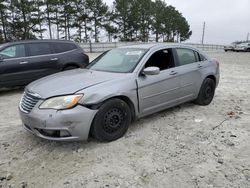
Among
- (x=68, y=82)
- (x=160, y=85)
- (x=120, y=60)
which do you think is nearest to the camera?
(x=68, y=82)

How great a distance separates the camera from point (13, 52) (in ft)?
23.7

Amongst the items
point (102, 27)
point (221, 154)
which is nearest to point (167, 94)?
point (221, 154)

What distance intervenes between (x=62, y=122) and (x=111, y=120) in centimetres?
76

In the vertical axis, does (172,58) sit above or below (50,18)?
below

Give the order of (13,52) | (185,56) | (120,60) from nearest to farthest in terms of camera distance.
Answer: (120,60) < (185,56) < (13,52)

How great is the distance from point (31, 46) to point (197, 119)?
206 inches

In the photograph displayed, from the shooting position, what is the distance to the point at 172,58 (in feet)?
16.4

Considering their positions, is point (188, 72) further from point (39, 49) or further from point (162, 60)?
point (39, 49)

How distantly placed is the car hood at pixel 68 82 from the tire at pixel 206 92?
2.26 meters

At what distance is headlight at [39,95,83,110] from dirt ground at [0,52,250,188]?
27.3 inches

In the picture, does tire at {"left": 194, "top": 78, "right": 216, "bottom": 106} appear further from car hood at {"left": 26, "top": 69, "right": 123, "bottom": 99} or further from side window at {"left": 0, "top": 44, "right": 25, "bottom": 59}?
side window at {"left": 0, "top": 44, "right": 25, "bottom": 59}

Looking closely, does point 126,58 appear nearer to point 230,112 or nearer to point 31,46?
point 230,112

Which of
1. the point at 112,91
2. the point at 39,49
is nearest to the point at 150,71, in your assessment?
the point at 112,91

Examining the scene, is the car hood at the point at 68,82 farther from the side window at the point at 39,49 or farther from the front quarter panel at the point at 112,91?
the side window at the point at 39,49
